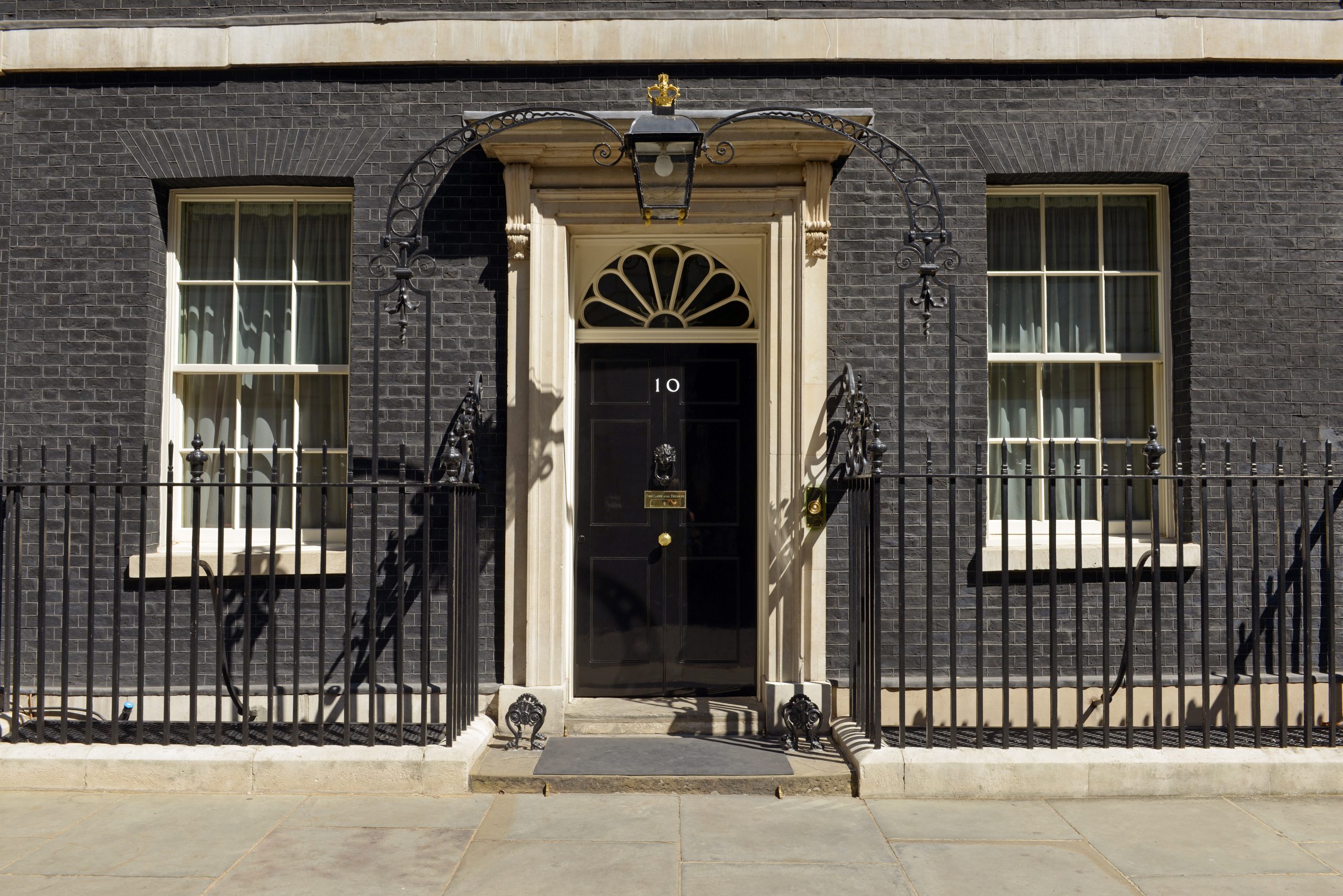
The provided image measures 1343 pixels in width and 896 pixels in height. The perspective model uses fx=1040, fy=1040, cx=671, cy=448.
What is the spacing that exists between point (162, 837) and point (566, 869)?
1.91m

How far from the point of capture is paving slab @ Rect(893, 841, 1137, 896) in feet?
13.9

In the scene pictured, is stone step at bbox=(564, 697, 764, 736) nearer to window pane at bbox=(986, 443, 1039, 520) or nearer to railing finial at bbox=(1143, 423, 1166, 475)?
window pane at bbox=(986, 443, 1039, 520)

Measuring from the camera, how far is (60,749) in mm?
5465

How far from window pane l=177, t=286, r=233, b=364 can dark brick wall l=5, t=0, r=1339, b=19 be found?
1758mm

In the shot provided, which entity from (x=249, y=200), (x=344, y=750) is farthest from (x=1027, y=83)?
(x=344, y=750)

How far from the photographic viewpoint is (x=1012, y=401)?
6859 millimetres

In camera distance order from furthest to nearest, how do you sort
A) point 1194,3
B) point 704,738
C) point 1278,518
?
point 1194,3, point 704,738, point 1278,518

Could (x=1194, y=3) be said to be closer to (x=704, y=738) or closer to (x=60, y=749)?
(x=704, y=738)

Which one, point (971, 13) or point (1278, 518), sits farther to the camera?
point (971, 13)

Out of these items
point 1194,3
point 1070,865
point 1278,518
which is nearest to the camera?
point 1070,865

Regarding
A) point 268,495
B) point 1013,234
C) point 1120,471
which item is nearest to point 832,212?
point 1013,234

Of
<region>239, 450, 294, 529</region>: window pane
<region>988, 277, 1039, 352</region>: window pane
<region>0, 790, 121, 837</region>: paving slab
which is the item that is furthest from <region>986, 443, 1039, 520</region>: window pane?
<region>0, 790, 121, 837</region>: paving slab

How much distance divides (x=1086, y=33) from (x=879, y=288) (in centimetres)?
207

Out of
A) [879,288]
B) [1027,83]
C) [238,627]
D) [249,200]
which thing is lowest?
[238,627]
